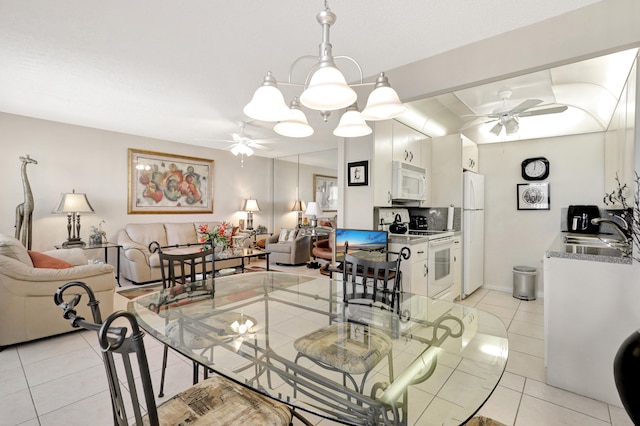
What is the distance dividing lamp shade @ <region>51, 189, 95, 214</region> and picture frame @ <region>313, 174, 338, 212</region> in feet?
14.1

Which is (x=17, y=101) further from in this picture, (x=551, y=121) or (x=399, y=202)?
(x=551, y=121)

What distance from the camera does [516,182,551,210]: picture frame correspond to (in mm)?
4254

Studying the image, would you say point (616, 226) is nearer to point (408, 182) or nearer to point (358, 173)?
point (408, 182)

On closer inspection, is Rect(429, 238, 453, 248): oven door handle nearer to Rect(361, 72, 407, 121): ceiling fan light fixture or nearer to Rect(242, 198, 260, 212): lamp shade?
Rect(361, 72, 407, 121): ceiling fan light fixture

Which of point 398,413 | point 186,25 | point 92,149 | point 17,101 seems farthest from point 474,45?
point 92,149

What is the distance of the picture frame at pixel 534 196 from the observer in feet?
14.0

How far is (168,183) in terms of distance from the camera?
550cm

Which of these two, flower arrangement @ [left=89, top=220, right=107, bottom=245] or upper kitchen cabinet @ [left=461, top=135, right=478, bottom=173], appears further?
flower arrangement @ [left=89, top=220, right=107, bottom=245]

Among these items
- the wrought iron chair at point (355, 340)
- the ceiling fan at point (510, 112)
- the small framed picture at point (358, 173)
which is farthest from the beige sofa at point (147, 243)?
the ceiling fan at point (510, 112)

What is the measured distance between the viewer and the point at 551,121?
3.99 m

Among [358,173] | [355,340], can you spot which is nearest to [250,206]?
[358,173]

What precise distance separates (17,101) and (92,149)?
1226 millimetres

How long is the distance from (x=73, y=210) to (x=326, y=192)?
179 inches

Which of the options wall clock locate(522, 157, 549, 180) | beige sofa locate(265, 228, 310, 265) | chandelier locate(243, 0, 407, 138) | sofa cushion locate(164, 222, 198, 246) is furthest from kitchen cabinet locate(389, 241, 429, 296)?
sofa cushion locate(164, 222, 198, 246)
